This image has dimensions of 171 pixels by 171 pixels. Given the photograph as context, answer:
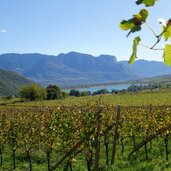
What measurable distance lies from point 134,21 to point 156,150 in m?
22.3

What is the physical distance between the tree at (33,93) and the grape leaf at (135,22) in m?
105

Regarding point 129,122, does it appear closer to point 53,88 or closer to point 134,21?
point 134,21

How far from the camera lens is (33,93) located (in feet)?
355

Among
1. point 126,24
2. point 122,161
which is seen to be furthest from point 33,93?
point 126,24

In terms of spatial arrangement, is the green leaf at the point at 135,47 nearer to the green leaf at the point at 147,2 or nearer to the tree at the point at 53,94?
the green leaf at the point at 147,2

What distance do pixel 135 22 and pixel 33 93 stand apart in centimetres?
10859

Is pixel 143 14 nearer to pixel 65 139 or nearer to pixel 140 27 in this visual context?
pixel 140 27

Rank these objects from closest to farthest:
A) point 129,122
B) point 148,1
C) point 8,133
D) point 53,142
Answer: point 148,1 → point 53,142 → point 8,133 → point 129,122

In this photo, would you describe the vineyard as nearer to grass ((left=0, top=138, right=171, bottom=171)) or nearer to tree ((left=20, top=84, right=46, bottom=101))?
grass ((left=0, top=138, right=171, bottom=171))

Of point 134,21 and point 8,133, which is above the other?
point 134,21

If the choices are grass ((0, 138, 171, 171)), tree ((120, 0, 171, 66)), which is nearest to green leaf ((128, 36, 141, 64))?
tree ((120, 0, 171, 66))

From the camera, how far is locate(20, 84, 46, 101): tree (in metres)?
106

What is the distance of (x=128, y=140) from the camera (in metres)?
28.5

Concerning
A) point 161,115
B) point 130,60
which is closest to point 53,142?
point 161,115
